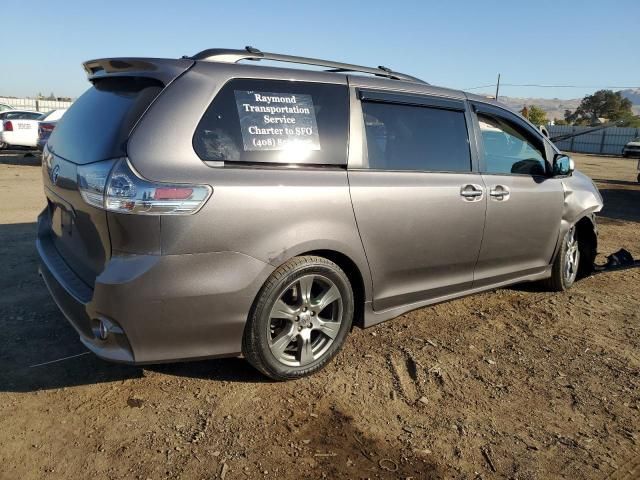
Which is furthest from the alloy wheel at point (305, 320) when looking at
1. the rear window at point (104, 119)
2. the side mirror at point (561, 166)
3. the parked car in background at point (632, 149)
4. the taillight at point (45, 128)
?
the parked car in background at point (632, 149)

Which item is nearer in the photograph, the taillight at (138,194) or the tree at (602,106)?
the taillight at (138,194)

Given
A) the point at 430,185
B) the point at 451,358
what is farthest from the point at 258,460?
the point at 430,185

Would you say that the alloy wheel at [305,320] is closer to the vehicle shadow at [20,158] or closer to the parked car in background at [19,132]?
the vehicle shadow at [20,158]

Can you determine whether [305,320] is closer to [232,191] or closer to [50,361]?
[232,191]

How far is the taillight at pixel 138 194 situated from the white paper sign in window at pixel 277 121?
0.47 meters

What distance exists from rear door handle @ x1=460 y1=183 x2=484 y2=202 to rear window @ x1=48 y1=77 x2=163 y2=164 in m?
2.20

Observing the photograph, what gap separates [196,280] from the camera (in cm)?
273

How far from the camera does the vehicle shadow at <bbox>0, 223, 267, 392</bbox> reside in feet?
10.4

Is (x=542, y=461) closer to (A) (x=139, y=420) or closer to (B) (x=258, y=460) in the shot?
(B) (x=258, y=460)

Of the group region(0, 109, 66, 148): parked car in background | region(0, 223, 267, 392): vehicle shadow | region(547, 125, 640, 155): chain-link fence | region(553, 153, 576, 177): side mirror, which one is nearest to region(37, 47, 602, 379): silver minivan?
region(0, 223, 267, 392): vehicle shadow

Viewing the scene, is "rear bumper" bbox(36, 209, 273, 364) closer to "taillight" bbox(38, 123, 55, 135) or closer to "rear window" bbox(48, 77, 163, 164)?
"rear window" bbox(48, 77, 163, 164)

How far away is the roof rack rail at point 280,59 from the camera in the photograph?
3.04 m

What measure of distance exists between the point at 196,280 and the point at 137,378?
0.94 meters

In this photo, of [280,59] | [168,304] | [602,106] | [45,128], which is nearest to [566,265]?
[280,59]
